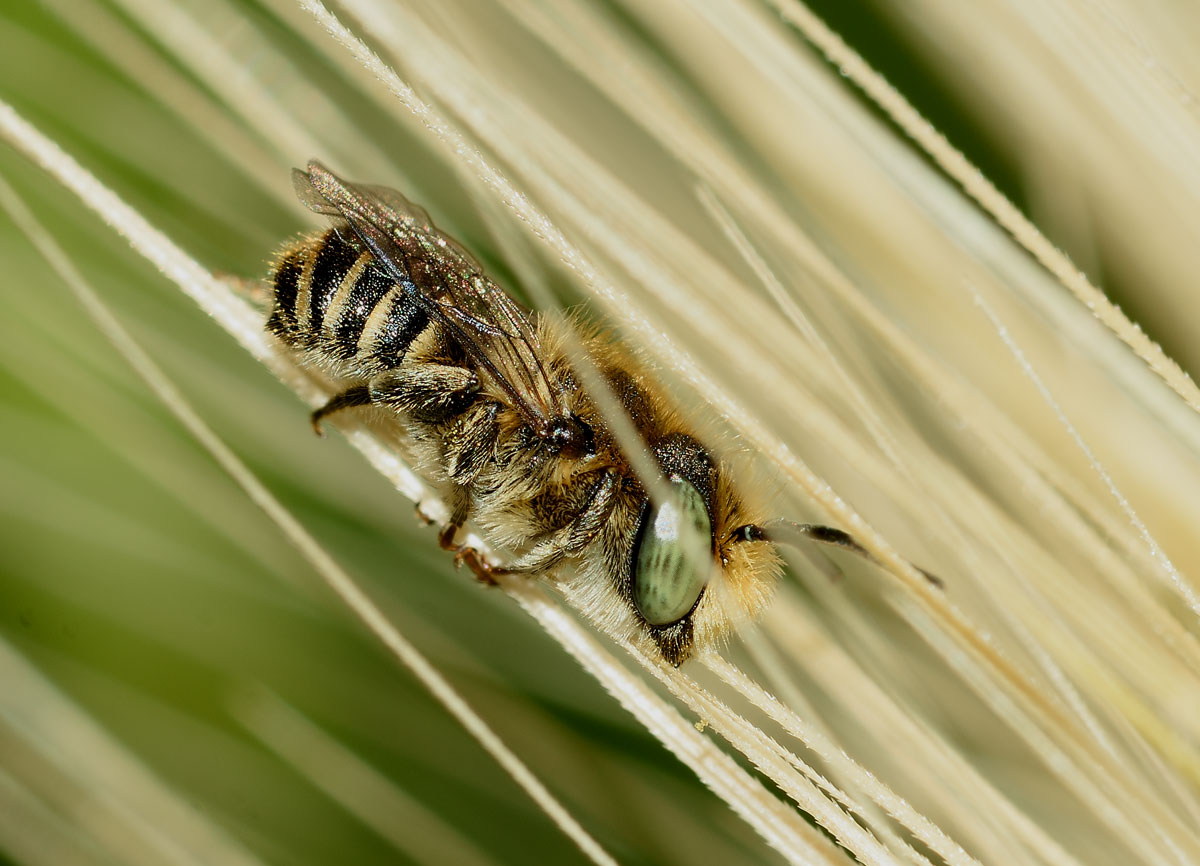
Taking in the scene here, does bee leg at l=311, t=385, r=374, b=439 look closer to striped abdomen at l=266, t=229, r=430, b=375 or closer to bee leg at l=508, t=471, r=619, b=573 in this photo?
striped abdomen at l=266, t=229, r=430, b=375

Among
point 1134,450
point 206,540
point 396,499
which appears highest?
point 1134,450

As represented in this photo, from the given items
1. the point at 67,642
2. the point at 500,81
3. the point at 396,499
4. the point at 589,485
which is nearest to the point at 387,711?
the point at 396,499

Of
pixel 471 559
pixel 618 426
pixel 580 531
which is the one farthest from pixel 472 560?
pixel 618 426

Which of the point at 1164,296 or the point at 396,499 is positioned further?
the point at 396,499

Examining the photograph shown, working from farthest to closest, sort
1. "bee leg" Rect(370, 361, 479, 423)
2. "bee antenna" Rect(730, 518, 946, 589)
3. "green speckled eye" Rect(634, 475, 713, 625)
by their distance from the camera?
"bee leg" Rect(370, 361, 479, 423)
"green speckled eye" Rect(634, 475, 713, 625)
"bee antenna" Rect(730, 518, 946, 589)

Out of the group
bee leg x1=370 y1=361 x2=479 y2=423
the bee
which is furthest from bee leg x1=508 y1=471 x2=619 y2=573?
bee leg x1=370 y1=361 x2=479 y2=423

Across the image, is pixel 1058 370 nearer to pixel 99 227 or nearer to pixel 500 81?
pixel 500 81
